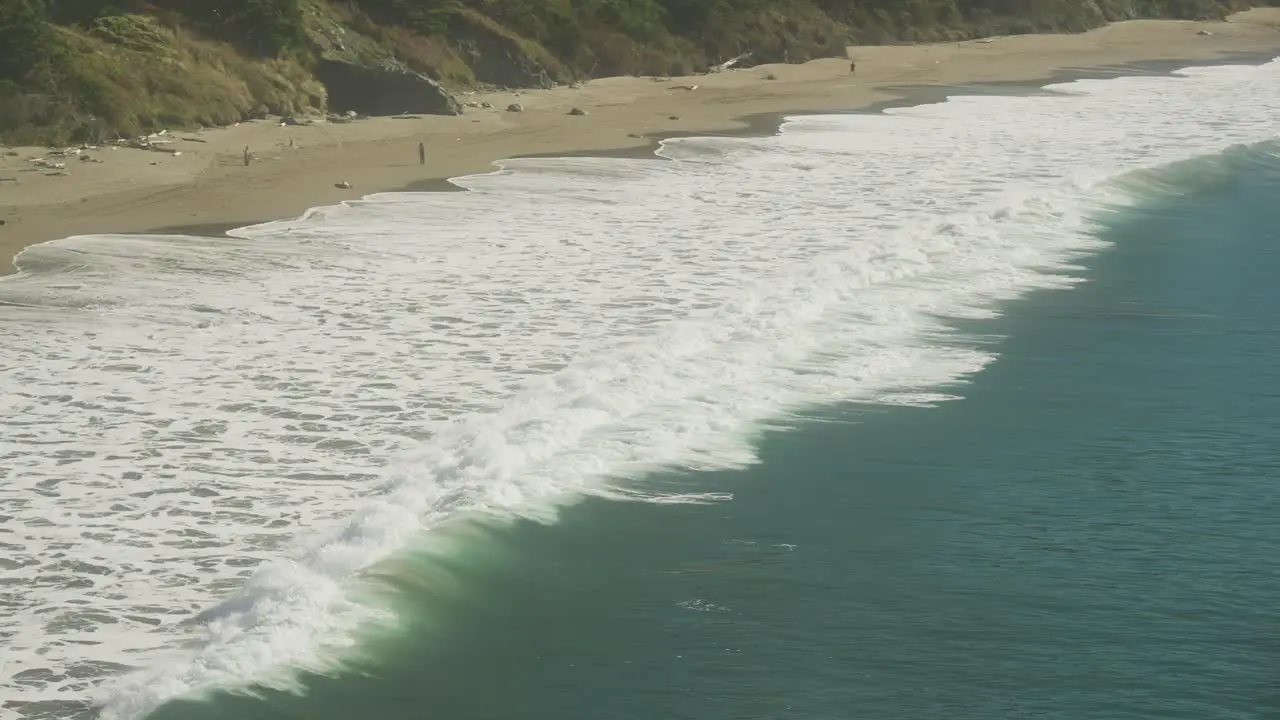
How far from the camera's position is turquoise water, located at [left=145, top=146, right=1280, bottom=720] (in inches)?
369

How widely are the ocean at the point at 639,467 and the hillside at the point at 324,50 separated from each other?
6.08 meters

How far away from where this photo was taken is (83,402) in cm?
1381

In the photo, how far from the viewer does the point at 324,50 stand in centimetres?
3042

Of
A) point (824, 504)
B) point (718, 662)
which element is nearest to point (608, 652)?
point (718, 662)

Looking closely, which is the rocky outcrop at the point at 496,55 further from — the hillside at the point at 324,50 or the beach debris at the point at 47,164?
the beach debris at the point at 47,164

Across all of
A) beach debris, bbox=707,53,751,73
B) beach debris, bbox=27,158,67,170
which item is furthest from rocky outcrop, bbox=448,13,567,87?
beach debris, bbox=27,158,67,170

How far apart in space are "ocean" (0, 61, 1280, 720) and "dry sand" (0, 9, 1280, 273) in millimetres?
1405

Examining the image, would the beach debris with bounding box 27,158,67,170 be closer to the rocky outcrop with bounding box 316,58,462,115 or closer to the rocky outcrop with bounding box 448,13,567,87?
the rocky outcrop with bounding box 316,58,462,115

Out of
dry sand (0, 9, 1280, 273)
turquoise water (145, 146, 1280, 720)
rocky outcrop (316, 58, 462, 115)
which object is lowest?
turquoise water (145, 146, 1280, 720)

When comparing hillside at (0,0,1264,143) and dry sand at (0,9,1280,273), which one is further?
hillside at (0,0,1264,143)

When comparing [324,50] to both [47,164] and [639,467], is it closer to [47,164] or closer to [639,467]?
[47,164]

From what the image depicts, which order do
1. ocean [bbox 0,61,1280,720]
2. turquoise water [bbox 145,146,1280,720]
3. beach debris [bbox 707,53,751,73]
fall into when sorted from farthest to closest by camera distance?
beach debris [bbox 707,53,751,73], ocean [bbox 0,61,1280,720], turquoise water [bbox 145,146,1280,720]

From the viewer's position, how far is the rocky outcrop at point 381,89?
29.7 meters

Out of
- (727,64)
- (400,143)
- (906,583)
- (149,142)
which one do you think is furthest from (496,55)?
(906,583)
